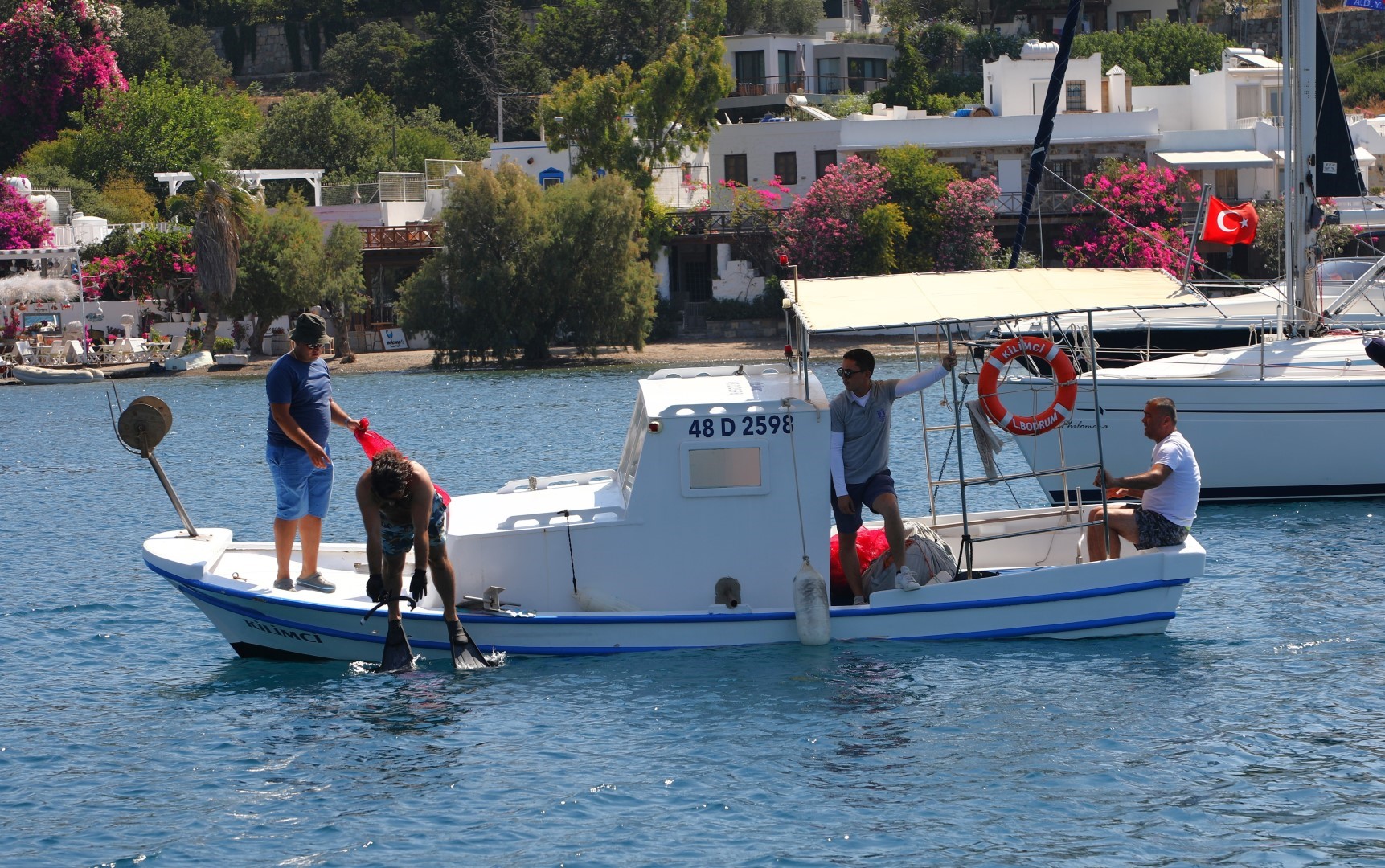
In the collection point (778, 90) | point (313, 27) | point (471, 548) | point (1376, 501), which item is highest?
point (313, 27)

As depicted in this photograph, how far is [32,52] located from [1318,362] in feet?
242

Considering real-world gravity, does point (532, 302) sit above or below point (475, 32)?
below

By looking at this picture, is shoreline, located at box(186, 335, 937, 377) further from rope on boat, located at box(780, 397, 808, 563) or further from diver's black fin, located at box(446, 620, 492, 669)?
diver's black fin, located at box(446, 620, 492, 669)

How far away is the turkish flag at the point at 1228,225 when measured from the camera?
101 feet

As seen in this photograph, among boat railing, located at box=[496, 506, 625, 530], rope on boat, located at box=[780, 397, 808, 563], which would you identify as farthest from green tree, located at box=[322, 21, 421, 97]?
rope on boat, located at box=[780, 397, 808, 563]

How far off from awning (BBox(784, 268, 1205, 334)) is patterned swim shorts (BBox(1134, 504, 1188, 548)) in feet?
5.92

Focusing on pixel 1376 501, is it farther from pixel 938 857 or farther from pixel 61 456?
pixel 61 456

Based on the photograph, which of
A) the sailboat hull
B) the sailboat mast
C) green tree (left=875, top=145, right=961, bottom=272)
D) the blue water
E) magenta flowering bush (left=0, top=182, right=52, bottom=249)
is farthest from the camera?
magenta flowering bush (left=0, top=182, right=52, bottom=249)

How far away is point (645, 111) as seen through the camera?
59.7 m

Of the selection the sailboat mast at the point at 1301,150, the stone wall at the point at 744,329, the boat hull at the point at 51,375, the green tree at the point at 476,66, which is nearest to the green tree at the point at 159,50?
the green tree at the point at 476,66

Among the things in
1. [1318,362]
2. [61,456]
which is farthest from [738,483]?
[61,456]

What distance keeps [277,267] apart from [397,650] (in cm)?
4479

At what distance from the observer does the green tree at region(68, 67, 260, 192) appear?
75.8 meters

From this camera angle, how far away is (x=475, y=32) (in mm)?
85312
